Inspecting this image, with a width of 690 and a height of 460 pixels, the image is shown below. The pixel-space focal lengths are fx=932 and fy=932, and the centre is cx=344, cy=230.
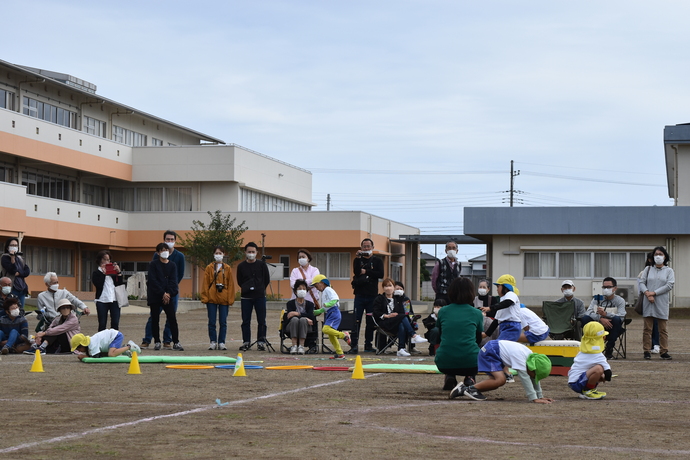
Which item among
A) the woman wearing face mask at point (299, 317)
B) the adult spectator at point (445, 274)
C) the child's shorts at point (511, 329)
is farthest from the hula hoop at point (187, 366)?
the adult spectator at point (445, 274)

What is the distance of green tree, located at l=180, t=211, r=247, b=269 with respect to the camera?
48.5 m

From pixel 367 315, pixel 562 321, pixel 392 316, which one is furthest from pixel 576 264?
pixel 392 316

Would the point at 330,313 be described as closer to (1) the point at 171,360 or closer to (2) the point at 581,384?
(1) the point at 171,360

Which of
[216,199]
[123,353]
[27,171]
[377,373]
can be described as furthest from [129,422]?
[216,199]

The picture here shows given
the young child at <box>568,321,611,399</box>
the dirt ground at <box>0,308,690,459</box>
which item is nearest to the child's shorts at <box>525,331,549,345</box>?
the dirt ground at <box>0,308,690,459</box>

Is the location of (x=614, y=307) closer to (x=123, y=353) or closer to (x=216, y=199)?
(x=123, y=353)

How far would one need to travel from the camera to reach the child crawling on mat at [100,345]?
14242 millimetres

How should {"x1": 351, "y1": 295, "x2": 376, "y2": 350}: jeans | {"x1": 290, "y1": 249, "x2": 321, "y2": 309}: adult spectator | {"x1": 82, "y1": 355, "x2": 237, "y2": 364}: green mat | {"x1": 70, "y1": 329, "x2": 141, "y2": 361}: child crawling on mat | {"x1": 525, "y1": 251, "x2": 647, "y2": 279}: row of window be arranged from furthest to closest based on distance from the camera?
{"x1": 525, "y1": 251, "x2": 647, "y2": 279}: row of window, {"x1": 290, "y1": 249, "x2": 321, "y2": 309}: adult spectator, {"x1": 351, "y1": 295, "x2": 376, "y2": 350}: jeans, {"x1": 70, "y1": 329, "x2": 141, "y2": 361}: child crawling on mat, {"x1": 82, "y1": 355, "x2": 237, "y2": 364}: green mat

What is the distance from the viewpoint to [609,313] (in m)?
16.3

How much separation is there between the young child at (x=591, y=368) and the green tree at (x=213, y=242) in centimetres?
3841

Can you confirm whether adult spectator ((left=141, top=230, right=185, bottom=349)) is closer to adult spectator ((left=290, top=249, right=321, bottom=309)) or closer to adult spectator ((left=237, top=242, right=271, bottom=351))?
adult spectator ((left=237, top=242, right=271, bottom=351))

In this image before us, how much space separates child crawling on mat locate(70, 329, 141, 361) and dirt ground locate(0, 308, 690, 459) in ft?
5.00

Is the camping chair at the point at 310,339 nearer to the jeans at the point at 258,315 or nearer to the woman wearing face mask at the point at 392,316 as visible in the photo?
Result: the jeans at the point at 258,315

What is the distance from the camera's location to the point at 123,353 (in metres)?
14.8
